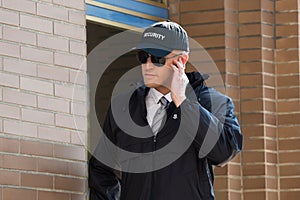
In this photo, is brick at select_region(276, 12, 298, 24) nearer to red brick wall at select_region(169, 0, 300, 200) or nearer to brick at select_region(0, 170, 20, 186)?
red brick wall at select_region(169, 0, 300, 200)

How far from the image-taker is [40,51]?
5531 millimetres


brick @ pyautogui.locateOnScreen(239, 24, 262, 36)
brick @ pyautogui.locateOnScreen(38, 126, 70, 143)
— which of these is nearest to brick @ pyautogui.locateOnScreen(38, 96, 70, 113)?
brick @ pyautogui.locateOnScreen(38, 126, 70, 143)

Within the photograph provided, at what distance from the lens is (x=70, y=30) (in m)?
5.75

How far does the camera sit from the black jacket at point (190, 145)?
4.87 meters

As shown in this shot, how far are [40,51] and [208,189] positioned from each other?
1.28 meters

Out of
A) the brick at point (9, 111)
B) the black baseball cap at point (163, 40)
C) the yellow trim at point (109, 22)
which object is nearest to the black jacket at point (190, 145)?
the black baseball cap at point (163, 40)

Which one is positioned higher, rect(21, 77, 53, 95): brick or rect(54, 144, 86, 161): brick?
rect(21, 77, 53, 95): brick

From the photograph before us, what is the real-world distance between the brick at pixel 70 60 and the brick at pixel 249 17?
1.84 meters

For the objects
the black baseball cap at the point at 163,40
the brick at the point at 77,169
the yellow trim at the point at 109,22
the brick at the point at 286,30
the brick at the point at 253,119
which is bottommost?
the brick at the point at 77,169

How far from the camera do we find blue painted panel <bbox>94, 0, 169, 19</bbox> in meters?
6.86

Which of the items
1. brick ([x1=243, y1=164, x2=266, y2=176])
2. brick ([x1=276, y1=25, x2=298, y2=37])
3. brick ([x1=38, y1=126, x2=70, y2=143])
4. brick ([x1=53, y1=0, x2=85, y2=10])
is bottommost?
brick ([x1=243, y1=164, x2=266, y2=176])

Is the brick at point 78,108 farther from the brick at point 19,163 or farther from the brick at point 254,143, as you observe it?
the brick at point 254,143

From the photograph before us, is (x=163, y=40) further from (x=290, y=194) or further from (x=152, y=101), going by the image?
(x=290, y=194)

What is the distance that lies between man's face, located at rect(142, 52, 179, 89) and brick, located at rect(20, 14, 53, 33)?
85 cm
